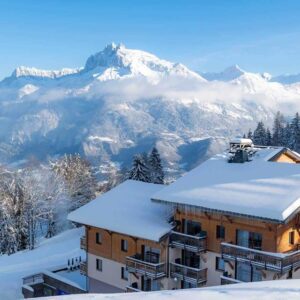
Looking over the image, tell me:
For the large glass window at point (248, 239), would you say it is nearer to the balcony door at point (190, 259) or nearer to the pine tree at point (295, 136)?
the balcony door at point (190, 259)

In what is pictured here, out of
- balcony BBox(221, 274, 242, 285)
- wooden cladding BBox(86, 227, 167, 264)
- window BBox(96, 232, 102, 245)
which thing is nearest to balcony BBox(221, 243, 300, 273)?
balcony BBox(221, 274, 242, 285)

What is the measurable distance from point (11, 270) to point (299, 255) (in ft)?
105

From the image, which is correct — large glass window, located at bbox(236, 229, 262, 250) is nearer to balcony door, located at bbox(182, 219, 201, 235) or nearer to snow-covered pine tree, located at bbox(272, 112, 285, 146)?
balcony door, located at bbox(182, 219, 201, 235)

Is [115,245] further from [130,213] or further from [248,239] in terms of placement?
[248,239]

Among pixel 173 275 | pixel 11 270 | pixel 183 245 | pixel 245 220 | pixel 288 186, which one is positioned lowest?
pixel 11 270

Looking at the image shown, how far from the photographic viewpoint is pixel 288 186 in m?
29.2

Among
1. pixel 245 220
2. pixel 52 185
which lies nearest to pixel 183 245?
pixel 245 220

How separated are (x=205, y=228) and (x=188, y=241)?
4.65 ft

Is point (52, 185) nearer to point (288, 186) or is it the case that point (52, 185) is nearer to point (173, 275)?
point (173, 275)

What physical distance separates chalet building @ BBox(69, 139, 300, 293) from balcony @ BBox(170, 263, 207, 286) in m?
0.06

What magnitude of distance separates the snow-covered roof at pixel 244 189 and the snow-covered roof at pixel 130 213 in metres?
2.26

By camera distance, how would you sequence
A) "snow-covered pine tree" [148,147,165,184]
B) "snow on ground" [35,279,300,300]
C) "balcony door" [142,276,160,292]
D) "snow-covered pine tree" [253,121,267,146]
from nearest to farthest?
1. "snow on ground" [35,279,300,300]
2. "balcony door" [142,276,160,292]
3. "snow-covered pine tree" [148,147,165,184]
4. "snow-covered pine tree" [253,121,267,146]

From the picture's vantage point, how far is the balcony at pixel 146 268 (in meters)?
31.7

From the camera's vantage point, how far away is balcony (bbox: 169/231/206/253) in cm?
3067
